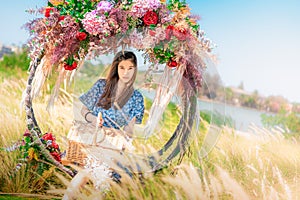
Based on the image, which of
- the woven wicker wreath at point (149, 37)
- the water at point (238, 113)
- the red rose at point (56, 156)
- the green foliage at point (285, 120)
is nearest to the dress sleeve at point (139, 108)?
the woven wicker wreath at point (149, 37)

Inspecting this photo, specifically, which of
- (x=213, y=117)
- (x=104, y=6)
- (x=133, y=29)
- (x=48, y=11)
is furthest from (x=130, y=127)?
(x=48, y=11)

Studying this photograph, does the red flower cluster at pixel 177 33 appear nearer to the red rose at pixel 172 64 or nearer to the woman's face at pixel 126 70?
the red rose at pixel 172 64

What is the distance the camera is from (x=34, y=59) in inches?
170

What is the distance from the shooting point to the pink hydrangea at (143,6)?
3922 mm

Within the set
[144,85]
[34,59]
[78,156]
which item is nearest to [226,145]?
[144,85]

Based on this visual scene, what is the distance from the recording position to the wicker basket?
4.17m

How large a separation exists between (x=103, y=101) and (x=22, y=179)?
1251 millimetres

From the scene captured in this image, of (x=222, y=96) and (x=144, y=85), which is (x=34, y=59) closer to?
(x=144, y=85)

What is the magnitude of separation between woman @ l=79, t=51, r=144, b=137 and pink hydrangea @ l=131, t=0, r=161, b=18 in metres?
0.35

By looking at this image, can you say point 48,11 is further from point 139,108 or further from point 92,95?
point 139,108

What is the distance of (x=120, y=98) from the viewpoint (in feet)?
13.3

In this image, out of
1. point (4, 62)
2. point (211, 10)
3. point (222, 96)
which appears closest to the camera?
point (222, 96)

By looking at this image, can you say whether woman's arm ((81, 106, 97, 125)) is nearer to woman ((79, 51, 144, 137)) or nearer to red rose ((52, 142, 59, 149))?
woman ((79, 51, 144, 137))

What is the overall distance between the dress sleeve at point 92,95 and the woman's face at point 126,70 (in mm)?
184
